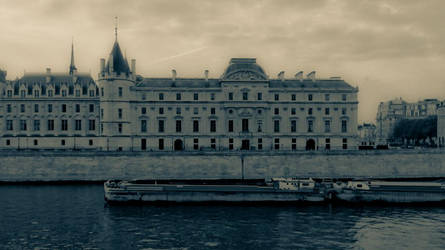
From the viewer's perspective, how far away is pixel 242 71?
243ft

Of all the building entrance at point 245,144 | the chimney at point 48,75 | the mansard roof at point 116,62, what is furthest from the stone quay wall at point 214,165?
the chimney at point 48,75

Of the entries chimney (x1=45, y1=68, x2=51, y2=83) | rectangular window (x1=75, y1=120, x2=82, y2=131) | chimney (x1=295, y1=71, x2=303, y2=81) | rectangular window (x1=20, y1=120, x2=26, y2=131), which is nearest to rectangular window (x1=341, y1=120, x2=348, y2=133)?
chimney (x1=295, y1=71, x2=303, y2=81)

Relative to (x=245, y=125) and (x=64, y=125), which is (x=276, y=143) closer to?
(x=245, y=125)

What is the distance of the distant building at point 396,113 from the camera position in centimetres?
16125

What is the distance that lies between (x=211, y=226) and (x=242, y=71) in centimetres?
4313

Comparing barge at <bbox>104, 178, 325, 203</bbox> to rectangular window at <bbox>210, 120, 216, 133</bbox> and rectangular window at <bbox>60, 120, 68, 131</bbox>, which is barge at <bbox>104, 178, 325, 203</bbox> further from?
rectangular window at <bbox>60, 120, 68, 131</bbox>

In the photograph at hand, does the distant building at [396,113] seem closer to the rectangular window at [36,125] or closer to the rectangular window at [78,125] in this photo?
the rectangular window at [78,125]

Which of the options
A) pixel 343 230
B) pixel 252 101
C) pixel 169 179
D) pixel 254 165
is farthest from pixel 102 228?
pixel 252 101

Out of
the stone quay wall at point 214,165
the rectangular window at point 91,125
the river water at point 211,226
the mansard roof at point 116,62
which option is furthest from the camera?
the rectangular window at point 91,125

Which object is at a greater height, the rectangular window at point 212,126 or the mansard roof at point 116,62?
the mansard roof at point 116,62

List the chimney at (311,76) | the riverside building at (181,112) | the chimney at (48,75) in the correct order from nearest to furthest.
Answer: the riverside building at (181,112)
the chimney at (48,75)
the chimney at (311,76)

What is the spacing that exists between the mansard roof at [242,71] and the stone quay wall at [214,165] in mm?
16510

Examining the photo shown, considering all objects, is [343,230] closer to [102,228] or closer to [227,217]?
[227,217]

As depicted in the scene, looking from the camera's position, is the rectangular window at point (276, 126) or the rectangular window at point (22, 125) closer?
the rectangular window at point (22, 125)
